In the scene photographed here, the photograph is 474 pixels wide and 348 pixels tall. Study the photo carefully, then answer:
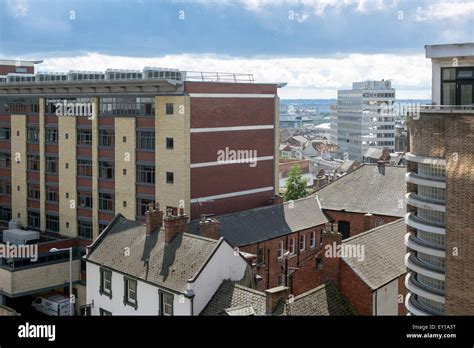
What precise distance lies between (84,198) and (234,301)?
26392 millimetres

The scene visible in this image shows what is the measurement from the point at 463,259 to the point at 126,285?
1831 cm

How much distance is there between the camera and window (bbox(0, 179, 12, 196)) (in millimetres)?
57094

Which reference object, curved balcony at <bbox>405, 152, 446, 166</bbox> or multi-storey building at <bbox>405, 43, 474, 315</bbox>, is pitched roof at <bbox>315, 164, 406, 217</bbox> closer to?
multi-storey building at <bbox>405, 43, 474, 315</bbox>

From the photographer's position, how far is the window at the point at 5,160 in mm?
56934

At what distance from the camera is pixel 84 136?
4953cm

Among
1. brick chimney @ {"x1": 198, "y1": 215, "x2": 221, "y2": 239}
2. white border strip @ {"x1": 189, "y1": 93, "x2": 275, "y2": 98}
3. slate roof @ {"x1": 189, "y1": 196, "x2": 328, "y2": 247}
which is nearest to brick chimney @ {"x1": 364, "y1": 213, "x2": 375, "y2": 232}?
slate roof @ {"x1": 189, "y1": 196, "x2": 328, "y2": 247}

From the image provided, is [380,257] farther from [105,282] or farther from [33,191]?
[33,191]

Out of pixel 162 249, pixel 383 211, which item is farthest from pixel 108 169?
pixel 383 211

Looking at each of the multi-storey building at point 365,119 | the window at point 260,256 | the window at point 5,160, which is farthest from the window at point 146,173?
the multi-storey building at point 365,119

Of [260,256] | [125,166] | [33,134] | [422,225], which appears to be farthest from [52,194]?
[422,225]

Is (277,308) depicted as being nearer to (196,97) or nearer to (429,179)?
(429,179)

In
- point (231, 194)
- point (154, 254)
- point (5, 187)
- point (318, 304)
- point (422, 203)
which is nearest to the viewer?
point (422, 203)

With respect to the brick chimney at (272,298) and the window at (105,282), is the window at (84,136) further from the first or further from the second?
the brick chimney at (272,298)

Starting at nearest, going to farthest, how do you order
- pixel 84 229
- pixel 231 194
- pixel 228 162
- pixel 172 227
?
pixel 172 227 → pixel 228 162 → pixel 231 194 → pixel 84 229
